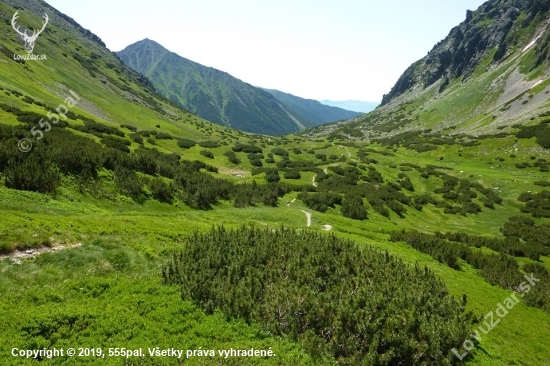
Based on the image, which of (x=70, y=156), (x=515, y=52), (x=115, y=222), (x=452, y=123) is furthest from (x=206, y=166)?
(x=515, y=52)

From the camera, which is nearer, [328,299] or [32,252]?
[32,252]

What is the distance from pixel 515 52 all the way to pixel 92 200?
742 ft

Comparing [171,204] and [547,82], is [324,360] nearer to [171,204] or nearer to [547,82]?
[171,204]

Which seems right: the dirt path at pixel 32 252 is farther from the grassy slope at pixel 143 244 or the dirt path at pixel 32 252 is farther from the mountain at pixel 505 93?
the mountain at pixel 505 93

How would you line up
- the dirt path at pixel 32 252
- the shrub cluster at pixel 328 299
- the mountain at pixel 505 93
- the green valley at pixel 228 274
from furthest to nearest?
the mountain at pixel 505 93 → the dirt path at pixel 32 252 → the shrub cluster at pixel 328 299 → the green valley at pixel 228 274

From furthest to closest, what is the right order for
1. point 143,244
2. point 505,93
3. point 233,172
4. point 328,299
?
point 505,93, point 233,172, point 143,244, point 328,299

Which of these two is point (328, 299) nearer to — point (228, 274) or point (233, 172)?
point (228, 274)

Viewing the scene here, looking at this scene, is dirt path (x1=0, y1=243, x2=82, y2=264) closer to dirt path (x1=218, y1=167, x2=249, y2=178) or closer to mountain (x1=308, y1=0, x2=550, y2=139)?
dirt path (x1=218, y1=167, x2=249, y2=178)

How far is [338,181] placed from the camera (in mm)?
60812

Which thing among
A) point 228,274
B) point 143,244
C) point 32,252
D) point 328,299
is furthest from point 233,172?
point 328,299

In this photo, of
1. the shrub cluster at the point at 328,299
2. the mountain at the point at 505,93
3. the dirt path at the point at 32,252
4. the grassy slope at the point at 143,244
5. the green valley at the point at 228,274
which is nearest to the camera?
the green valley at the point at 228,274

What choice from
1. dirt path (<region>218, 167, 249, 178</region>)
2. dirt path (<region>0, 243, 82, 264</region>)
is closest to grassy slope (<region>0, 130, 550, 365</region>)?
dirt path (<region>0, 243, 82, 264</region>)

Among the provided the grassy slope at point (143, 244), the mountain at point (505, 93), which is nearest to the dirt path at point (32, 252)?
the grassy slope at point (143, 244)

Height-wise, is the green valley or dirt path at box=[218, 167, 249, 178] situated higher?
dirt path at box=[218, 167, 249, 178]
